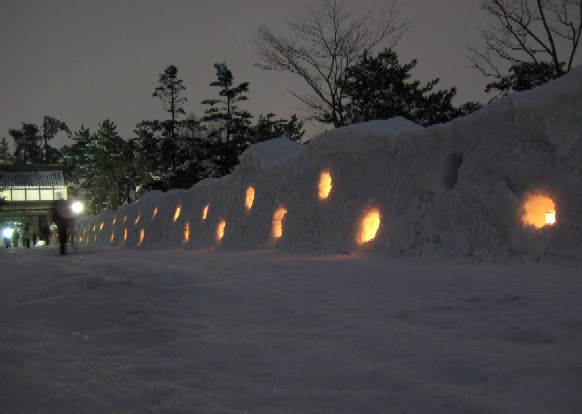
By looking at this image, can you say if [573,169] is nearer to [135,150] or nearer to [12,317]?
[12,317]

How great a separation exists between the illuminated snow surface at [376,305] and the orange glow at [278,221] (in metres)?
1.74

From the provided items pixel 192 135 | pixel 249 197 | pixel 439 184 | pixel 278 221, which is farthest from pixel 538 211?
pixel 192 135

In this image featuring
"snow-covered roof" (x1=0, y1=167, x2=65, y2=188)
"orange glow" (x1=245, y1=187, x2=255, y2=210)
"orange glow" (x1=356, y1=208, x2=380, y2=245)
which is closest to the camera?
"orange glow" (x1=356, y1=208, x2=380, y2=245)

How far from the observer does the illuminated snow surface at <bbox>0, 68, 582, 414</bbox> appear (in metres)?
2.97

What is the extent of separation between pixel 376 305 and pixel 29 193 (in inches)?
2170

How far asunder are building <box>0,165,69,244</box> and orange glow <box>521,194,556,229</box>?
1971 inches

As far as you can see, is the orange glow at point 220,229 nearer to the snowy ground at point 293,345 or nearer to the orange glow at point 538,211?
the orange glow at point 538,211

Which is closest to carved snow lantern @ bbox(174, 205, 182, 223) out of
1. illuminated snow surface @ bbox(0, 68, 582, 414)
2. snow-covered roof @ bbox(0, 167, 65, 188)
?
illuminated snow surface @ bbox(0, 68, 582, 414)

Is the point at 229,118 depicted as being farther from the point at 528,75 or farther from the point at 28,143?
the point at 28,143

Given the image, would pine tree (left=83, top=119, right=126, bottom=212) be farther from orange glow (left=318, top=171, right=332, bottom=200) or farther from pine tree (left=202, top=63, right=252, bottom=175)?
orange glow (left=318, top=171, right=332, bottom=200)

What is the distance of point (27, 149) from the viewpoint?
75438 millimetres

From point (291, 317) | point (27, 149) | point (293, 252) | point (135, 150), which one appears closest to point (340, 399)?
point (291, 317)

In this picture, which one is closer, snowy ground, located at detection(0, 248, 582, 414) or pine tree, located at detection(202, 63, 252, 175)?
snowy ground, located at detection(0, 248, 582, 414)

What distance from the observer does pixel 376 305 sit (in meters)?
5.60
